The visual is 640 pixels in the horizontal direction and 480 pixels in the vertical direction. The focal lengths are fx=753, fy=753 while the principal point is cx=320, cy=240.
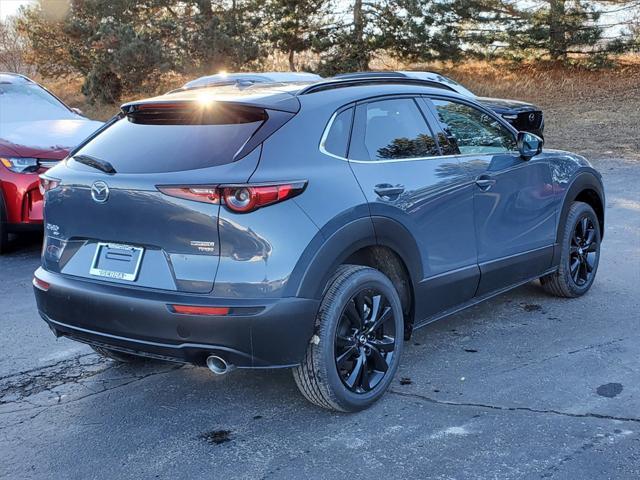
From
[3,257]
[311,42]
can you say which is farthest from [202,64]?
[3,257]

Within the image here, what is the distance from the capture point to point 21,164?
24.3 ft

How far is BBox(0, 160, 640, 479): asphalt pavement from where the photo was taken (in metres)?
3.39

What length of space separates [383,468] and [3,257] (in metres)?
5.69

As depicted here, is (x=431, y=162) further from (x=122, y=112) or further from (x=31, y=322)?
(x=31, y=322)

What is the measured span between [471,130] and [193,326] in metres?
2.47

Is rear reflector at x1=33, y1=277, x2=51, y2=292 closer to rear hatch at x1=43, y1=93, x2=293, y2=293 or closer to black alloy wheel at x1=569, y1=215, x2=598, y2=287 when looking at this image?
rear hatch at x1=43, y1=93, x2=293, y2=293

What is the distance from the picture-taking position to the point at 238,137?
12.0 feet

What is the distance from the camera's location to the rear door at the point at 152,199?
3451 millimetres

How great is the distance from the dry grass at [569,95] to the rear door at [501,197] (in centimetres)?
852

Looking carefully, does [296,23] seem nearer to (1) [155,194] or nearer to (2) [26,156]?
(2) [26,156]

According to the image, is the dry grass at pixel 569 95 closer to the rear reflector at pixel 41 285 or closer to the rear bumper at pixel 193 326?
the rear bumper at pixel 193 326

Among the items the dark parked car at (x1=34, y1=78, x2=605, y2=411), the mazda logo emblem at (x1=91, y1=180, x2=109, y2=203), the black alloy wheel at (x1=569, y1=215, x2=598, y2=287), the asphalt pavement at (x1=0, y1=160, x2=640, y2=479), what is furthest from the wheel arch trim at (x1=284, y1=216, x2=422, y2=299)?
the black alloy wheel at (x1=569, y1=215, x2=598, y2=287)

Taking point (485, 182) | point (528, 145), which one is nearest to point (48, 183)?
point (485, 182)

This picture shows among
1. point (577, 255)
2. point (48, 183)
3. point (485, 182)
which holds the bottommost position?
point (577, 255)
